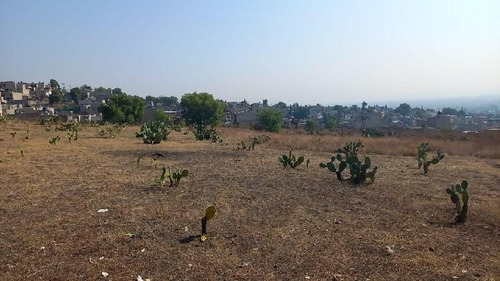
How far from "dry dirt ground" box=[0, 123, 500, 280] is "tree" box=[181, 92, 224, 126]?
46.5 meters

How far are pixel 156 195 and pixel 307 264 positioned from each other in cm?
438

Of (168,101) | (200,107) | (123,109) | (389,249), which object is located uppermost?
(168,101)

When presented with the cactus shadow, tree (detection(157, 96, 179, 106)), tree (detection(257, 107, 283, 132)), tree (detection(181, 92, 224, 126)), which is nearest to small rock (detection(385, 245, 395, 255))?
the cactus shadow

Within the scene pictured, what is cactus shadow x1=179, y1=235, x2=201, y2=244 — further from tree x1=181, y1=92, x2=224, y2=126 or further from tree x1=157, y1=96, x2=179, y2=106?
tree x1=157, y1=96, x2=179, y2=106

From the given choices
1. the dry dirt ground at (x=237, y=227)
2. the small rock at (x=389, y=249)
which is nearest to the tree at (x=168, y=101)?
the dry dirt ground at (x=237, y=227)

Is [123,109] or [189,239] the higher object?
[123,109]

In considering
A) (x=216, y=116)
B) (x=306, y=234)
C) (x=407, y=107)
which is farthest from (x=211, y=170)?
(x=407, y=107)

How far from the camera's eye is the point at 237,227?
6523 mm

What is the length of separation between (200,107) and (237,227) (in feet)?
172

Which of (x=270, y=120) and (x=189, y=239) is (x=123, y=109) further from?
(x=189, y=239)

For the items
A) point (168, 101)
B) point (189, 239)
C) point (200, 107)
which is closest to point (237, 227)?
point (189, 239)

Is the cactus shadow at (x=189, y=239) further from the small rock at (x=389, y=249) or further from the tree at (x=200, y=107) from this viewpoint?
the tree at (x=200, y=107)

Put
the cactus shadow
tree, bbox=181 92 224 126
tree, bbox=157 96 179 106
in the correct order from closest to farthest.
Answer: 1. the cactus shadow
2. tree, bbox=181 92 224 126
3. tree, bbox=157 96 179 106

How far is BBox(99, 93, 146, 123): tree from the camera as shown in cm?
4684
